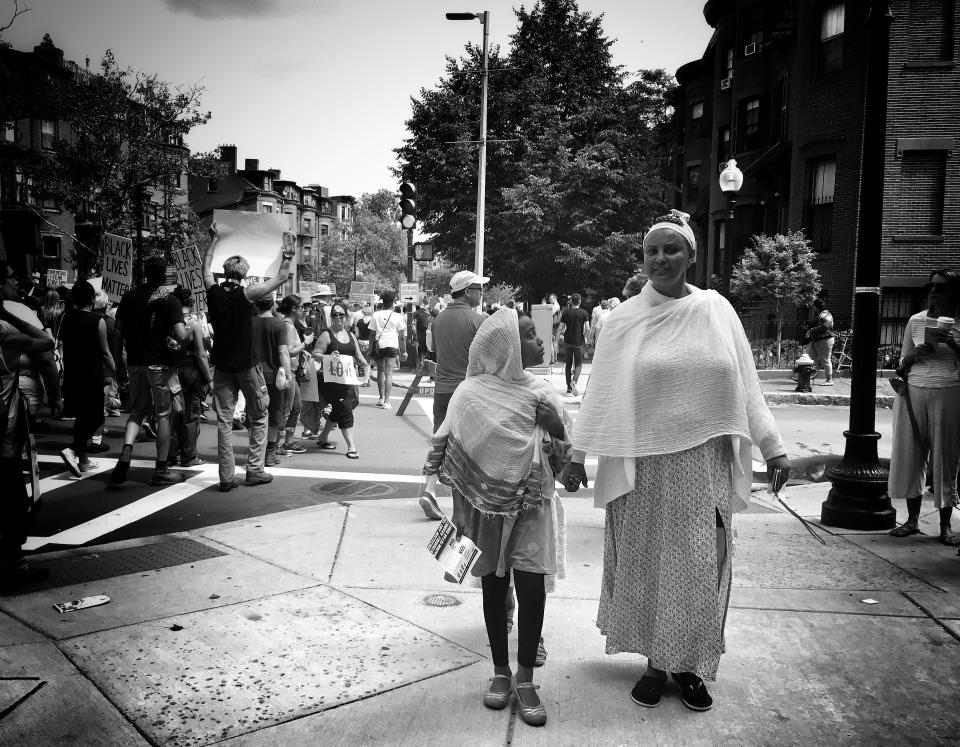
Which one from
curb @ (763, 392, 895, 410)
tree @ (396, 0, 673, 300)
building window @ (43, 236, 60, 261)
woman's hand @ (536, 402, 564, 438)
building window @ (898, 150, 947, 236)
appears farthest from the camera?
building window @ (43, 236, 60, 261)

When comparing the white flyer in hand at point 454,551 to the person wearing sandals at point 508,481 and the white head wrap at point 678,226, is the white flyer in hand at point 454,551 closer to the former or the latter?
the person wearing sandals at point 508,481

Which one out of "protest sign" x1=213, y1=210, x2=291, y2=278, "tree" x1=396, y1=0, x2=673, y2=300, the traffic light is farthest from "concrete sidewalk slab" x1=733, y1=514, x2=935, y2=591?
"tree" x1=396, y1=0, x2=673, y2=300

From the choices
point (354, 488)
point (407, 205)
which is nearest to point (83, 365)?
point (354, 488)

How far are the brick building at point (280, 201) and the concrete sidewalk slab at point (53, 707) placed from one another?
69397mm

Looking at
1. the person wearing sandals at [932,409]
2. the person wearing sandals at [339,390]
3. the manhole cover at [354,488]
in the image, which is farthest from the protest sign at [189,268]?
the person wearing sandals at [932,409]

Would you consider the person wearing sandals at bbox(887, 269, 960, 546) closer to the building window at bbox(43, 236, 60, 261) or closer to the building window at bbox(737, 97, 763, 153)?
the building window at bbox(737, 97, 763, 153)

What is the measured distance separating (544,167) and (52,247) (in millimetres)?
24652

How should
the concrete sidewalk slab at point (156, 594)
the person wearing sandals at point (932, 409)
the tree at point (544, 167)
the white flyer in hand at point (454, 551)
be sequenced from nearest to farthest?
the white flyer in hand at point (454, 551) → the concrete sidewalk slab at point (156, 594) → the person wearing sandals at point (932, 409) → the tree at point (544, 167)

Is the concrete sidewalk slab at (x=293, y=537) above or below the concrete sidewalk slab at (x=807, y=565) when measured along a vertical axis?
below

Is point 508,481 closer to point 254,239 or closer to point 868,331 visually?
point 868,331

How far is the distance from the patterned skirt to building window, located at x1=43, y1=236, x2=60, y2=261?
41835 mm

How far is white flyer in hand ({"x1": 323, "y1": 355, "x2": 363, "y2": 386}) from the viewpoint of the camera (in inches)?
378

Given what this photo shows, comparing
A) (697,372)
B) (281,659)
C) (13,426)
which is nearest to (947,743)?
(697,372)

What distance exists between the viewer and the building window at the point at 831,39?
851 inches
